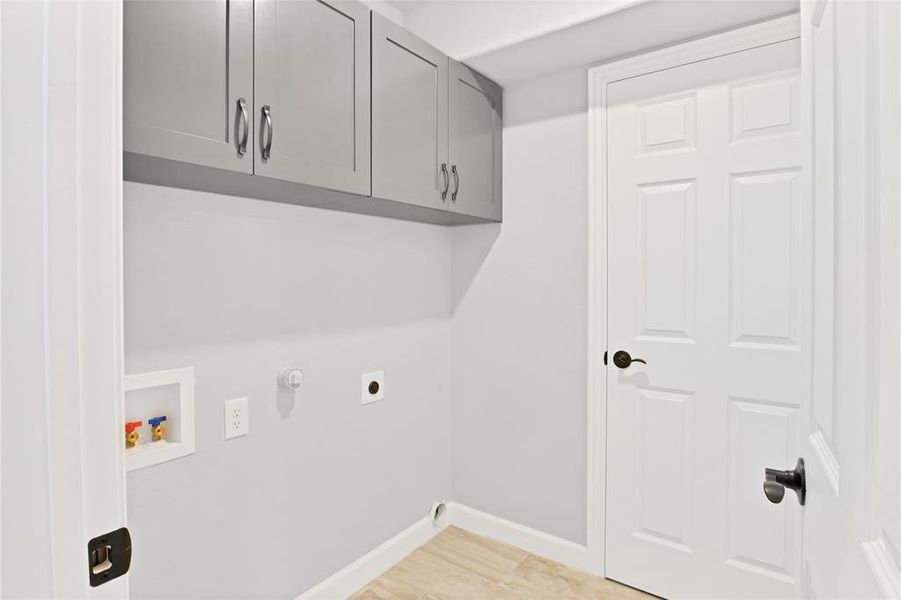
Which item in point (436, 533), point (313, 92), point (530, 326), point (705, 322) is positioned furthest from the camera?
point (436, 533)

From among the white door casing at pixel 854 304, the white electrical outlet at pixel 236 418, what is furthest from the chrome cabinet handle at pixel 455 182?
the white door casing at pixel 854 304

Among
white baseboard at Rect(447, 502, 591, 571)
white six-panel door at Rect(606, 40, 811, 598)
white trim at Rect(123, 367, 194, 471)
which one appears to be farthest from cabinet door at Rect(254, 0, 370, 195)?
white baseboard at Rect(447, 502, 591, 571)

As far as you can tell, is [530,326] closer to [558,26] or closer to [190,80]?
[558,26]

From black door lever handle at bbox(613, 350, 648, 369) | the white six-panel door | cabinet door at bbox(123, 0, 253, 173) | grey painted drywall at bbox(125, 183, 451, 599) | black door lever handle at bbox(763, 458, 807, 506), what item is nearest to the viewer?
black door lever handle at bbox(763, 458, 807, 506)

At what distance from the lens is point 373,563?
2.11 meters

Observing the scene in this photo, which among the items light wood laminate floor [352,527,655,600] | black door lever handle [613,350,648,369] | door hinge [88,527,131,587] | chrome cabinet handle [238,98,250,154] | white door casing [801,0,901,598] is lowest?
light wood laminate floor [352,527,655,600]

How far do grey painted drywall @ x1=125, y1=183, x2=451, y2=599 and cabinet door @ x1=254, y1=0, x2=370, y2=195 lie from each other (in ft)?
1.08

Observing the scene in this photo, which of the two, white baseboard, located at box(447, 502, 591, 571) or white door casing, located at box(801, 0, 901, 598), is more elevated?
white door casing, located at box(801, 0, 901, 598)

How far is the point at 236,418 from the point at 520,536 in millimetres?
1469

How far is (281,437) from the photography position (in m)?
1.79

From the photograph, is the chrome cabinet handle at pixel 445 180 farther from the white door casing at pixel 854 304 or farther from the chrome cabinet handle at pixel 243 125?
the white door casing at pixel 854 304

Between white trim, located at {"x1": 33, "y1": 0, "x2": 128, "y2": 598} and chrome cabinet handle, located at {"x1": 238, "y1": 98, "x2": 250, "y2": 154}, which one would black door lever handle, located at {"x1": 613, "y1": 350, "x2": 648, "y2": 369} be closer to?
chrome cabinet handle, located at {"x1": 238, "y1": 98, "x2": 250, "y2": 154}

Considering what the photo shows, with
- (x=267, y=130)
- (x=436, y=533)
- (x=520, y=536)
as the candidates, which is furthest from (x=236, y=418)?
(x=520, y=536)

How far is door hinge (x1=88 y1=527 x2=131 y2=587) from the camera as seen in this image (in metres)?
0.60
